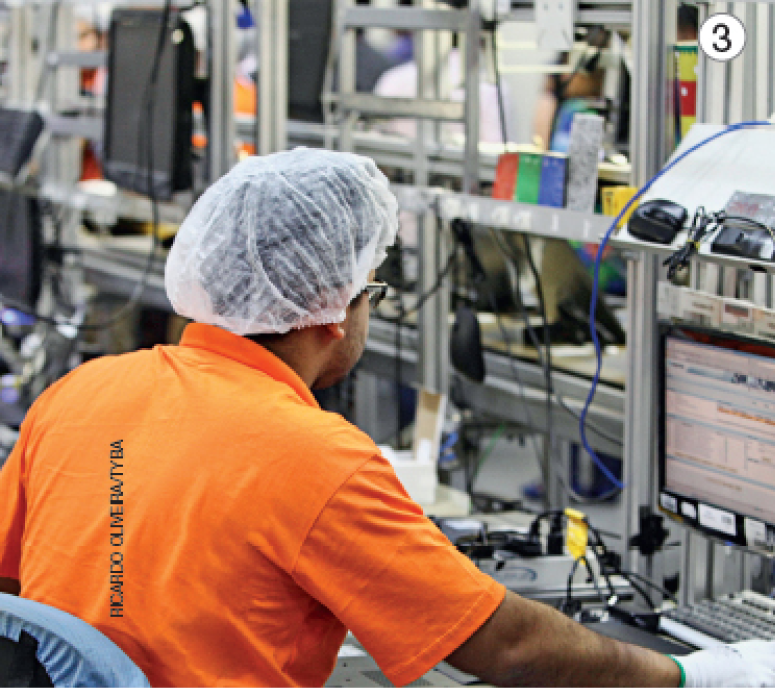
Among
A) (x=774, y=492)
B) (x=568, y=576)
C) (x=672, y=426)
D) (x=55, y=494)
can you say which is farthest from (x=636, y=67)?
(x=55, y=494)

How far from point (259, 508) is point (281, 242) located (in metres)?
0.34

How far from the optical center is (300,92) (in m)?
3.03

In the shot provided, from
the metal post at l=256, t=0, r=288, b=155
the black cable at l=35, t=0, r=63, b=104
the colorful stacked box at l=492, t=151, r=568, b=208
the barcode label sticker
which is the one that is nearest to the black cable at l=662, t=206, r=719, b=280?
the barcode label sticker

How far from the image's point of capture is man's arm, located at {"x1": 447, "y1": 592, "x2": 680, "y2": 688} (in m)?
1.20

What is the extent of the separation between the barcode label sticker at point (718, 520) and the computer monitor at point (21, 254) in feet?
8.76

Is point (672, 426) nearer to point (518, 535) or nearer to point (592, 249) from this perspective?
point (518, 535)

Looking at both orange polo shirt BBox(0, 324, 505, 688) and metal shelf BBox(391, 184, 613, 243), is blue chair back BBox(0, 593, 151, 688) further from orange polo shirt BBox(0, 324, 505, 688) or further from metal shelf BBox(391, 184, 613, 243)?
metal shelf BBox(391, 184, 613, 243)

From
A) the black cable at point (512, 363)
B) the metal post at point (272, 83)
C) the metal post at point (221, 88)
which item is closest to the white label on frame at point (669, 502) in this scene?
the black cable at point (512, 363)

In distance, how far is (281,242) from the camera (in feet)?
4.42

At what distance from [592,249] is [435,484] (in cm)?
94

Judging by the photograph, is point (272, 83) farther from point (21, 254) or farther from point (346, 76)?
point (21, 254)

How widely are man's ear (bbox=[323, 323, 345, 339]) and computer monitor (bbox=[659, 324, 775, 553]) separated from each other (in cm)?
62

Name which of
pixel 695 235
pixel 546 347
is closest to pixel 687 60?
pixel 695 235

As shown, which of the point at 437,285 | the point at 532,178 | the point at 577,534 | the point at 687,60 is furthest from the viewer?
the point at 437,285
